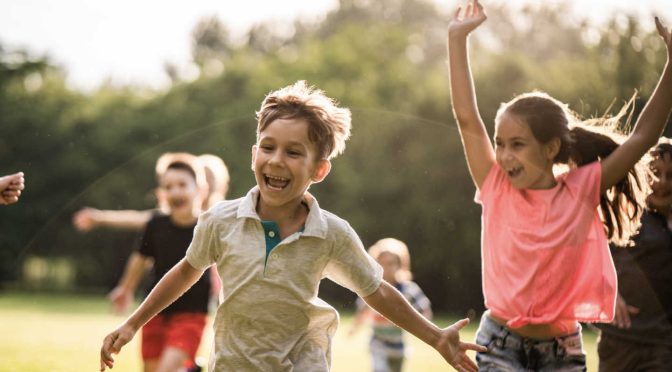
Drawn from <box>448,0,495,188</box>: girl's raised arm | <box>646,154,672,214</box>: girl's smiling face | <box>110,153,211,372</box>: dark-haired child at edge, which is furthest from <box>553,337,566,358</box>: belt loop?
<box>110,153,211,372</box>: dark-haired child at edge

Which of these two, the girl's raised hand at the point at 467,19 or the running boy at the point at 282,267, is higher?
the girl's raised hand at the point at 467,19

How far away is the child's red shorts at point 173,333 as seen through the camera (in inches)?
227

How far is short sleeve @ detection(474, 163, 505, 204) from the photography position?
13.5ft

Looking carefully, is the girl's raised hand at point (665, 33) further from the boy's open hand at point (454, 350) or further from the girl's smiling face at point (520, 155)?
the boy's open hand at point (454, 350)

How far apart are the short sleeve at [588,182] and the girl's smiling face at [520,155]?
0.09 meters

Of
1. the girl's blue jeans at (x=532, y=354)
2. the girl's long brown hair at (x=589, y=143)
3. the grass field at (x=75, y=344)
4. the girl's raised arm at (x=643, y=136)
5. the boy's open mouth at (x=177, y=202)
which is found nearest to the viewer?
the girl's blue jeans at (x=532, y=354)

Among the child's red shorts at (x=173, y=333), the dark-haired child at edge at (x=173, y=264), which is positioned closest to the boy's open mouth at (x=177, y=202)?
the dark-haired child at edge at (x=173, y=264)

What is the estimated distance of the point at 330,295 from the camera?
22938 mm

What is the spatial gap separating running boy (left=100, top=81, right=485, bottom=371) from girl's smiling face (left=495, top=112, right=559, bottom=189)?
79 cm

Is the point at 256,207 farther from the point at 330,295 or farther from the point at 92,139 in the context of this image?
the point at 92,139

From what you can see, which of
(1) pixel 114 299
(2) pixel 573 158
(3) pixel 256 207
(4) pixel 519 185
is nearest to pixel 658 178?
(2) pixel 573 158

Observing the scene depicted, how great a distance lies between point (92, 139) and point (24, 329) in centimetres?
1683

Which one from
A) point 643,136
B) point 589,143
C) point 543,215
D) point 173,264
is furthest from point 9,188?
point 643,136

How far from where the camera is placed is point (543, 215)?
12.9 ft
